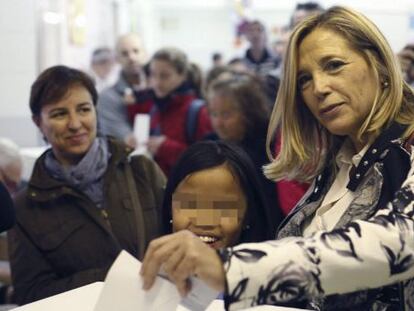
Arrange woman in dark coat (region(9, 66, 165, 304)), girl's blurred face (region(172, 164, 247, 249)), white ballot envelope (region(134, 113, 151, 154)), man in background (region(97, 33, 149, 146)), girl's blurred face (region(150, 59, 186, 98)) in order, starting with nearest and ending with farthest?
girl's blurred face (region(172, 164, 247, 249)) < woman in dark coat (region(9, 66, 165, 304)) < white ballot envelope (region(134, 113, 151, 154)) < girl's blurred face (region(150, 59, 186, 98)) < man in background (region(97, 33, 149, 146))

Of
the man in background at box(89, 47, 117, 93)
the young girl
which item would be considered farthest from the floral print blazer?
the man in background at box(89, 47, 117, 93)

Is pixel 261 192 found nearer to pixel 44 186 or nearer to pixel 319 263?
pixel 319 263

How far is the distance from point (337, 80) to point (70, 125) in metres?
1.28

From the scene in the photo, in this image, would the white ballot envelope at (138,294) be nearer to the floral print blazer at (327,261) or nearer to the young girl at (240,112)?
the floral print blazer at (327,261)

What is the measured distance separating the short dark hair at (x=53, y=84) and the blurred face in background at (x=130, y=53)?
7.48ft

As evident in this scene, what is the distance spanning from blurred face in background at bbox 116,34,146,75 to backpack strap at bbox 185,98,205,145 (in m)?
1.04

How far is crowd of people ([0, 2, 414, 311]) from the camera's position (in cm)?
106

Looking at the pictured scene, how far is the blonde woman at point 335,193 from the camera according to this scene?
104 cm

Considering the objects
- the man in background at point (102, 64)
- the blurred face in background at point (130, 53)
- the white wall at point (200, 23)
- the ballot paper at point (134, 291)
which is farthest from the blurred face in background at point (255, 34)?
the white wall at point (200, 23)

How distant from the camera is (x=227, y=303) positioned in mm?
1043

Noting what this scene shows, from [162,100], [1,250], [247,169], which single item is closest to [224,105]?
[162,100]

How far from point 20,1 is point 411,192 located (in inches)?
196

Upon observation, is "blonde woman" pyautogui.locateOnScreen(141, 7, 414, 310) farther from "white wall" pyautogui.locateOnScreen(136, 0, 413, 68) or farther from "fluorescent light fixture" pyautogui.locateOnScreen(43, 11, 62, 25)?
"white wall" pyautogui.locateOnScreen(136, 0, 413, 68)

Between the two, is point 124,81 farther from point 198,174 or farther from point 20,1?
point 198,174
